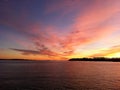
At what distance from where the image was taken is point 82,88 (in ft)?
123

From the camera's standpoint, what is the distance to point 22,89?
117ft

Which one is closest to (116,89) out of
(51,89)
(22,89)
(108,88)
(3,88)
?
(108,88)

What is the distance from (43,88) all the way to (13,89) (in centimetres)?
690

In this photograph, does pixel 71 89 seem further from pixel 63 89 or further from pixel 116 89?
pixel 116 89

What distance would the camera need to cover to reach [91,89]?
36.5 metres

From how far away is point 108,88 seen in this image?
124ft

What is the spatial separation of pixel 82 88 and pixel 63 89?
4.91 metres

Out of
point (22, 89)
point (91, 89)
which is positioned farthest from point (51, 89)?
point (91, 89)

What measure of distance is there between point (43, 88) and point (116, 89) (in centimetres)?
1729


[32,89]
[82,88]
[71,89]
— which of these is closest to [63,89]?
[71,89]

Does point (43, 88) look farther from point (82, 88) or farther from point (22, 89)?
point (82, 88)

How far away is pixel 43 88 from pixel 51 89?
8.03 ft

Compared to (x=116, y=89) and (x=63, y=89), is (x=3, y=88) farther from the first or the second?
(x=116, y=89)

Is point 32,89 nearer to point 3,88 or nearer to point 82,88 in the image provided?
point 3,88
